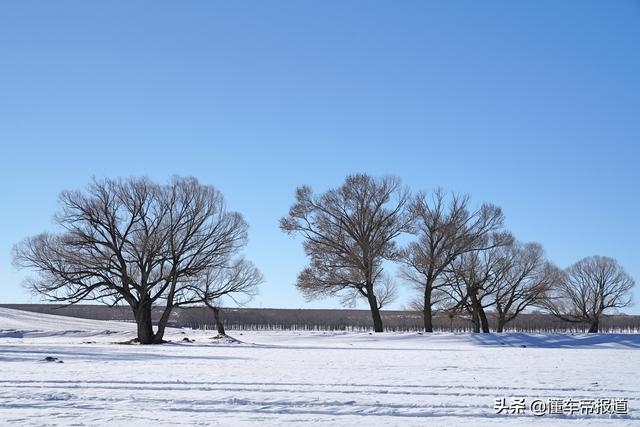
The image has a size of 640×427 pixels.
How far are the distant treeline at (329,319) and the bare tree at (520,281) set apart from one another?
3.86 meters

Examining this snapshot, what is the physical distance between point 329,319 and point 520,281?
89.5 feet

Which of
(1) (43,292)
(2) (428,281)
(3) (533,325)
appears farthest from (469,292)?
(1) (43,292)

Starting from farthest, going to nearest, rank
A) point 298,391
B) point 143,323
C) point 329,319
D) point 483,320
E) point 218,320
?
point 329,319 → point 483,320 → point 218,320 → point 143,323 → point 298,391

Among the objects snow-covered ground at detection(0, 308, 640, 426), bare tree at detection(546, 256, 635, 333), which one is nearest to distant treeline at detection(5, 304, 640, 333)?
bare tree at detection(546, 256, 635, 333)

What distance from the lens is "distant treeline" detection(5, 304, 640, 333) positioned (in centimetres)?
6569

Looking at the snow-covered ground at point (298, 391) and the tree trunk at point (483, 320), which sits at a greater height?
the tree trunk at point (483, 320)

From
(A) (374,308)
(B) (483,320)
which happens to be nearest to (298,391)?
(A) (374,308)

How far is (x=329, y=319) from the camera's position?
7912cm

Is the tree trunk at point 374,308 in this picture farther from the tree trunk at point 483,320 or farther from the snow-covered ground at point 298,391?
the snow-covered ground at point 298,391

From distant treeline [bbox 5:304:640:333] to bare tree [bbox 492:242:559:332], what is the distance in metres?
3.86

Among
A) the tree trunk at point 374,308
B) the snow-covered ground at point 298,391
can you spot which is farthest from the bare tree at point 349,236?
the snow-covered ground at point 298,391

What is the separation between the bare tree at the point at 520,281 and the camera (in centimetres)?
5612

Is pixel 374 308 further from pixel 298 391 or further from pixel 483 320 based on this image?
pixel 298 391

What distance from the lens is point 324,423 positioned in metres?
8.84
